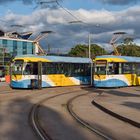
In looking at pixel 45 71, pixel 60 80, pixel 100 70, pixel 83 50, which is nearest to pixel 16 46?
pixel 83 50

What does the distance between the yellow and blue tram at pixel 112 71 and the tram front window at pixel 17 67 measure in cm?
696

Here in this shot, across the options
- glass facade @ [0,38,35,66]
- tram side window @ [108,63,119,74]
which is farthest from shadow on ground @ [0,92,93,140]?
glass facade @ [0,38,35,66]

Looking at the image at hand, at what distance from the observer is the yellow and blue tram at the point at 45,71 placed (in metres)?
37.8

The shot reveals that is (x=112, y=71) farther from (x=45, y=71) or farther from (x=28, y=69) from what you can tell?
(x=28, y=69)

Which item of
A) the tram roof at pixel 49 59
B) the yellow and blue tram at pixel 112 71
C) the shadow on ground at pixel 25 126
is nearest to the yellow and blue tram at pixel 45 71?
the tram roof at pixel 49 59

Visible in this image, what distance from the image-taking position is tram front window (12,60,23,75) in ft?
123

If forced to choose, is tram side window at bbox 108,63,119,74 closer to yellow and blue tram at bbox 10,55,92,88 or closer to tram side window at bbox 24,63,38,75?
yellow and blue tram at bbox 10,55,92,88

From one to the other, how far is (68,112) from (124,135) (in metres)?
7.03

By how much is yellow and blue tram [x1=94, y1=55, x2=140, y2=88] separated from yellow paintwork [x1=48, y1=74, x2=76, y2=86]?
315cm

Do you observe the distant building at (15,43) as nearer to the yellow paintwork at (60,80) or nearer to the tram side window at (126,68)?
the yellow paintwork at (60,80)

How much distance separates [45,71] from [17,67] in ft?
8.80

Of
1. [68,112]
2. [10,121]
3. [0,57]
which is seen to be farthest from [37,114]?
[0,57]

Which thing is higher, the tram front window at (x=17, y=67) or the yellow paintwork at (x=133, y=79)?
the tram front window at (x=17, y=67)

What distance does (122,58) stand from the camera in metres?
41.6
